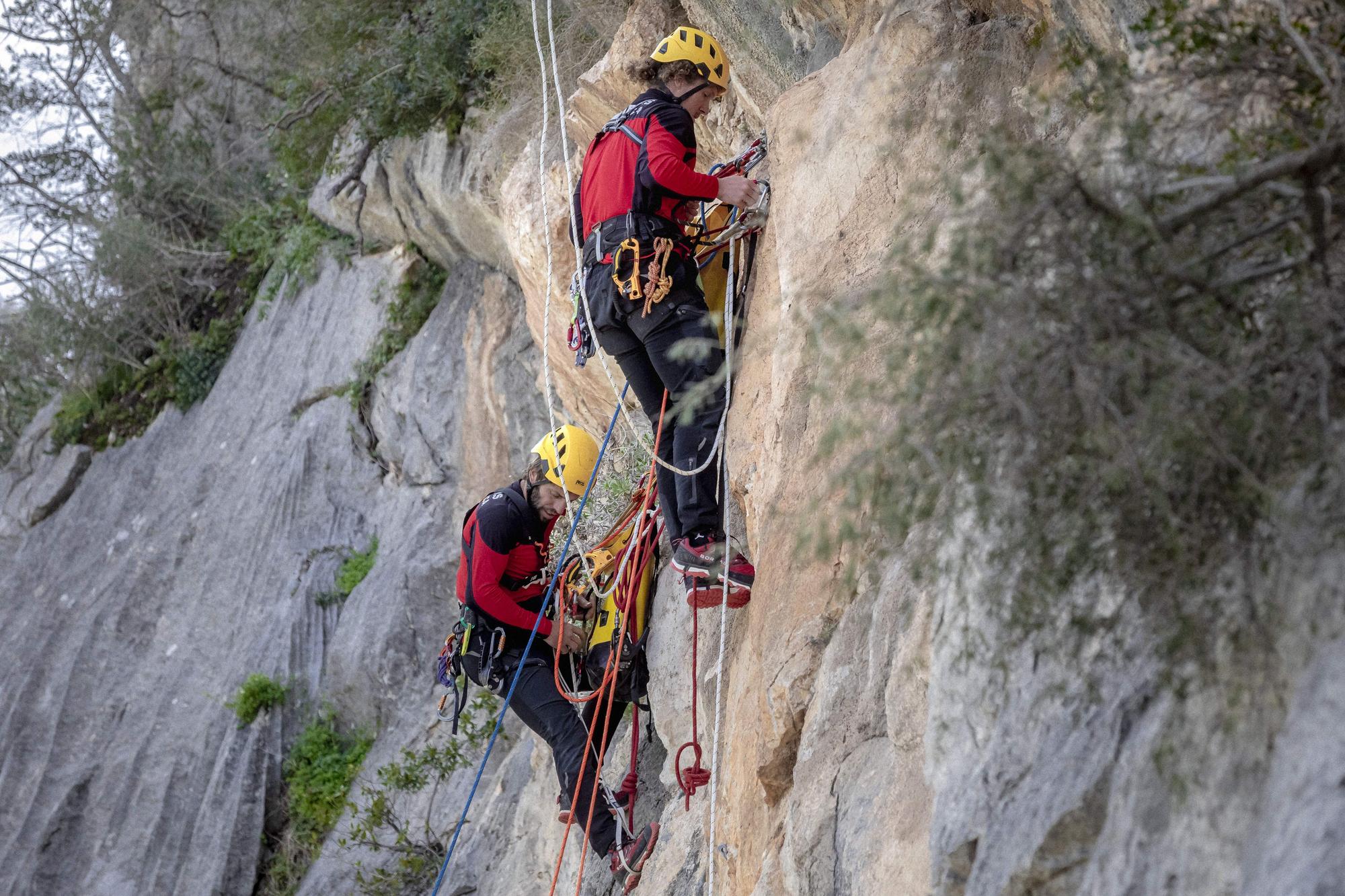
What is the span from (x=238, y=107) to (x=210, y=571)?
6962 millimetres

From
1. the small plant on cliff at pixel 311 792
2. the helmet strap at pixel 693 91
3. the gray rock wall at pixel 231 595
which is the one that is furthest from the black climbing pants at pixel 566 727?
the small plant on cliff at pixel 311 792

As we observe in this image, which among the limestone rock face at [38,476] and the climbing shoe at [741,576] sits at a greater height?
the limestone rock face at [38,476]

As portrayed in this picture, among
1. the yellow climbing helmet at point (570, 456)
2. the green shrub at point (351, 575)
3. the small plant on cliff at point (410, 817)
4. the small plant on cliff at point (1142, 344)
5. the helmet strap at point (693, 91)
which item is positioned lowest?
the small plant on cliff at point (410, 817)

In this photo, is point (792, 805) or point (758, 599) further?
point (758, 599)

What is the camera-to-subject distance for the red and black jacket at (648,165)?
5156mm

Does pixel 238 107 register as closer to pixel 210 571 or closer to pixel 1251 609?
pixel 210 571

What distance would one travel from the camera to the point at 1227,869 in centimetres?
218

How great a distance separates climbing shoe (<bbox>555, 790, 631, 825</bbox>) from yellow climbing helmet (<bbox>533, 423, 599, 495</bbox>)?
4.88 ft

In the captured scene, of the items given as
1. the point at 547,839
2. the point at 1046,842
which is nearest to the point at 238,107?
the point at 547,839

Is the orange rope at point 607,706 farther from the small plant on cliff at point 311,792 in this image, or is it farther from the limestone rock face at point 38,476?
the limestone rock face at point 38,476

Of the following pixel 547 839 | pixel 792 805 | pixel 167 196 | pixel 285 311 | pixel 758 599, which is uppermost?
pixel 167 196

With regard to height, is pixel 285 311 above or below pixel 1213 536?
above

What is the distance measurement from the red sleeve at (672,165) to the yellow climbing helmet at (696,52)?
30 centimetres

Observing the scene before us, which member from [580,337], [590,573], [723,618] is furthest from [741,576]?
[590,573]
